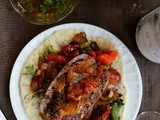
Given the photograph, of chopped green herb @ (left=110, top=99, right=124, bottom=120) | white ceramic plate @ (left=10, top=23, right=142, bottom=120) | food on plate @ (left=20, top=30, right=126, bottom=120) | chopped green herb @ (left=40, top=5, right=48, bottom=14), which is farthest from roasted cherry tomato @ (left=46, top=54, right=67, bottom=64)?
chopped green herb @ (left=110, top=99, right=124, bottom=120)

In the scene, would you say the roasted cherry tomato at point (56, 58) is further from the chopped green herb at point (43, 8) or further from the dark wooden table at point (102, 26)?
the chopped green herb at point (43, 8)

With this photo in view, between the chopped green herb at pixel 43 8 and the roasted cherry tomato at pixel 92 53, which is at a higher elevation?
the chopped green herb at pixel 43 8

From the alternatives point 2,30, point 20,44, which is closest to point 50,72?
point 20,44

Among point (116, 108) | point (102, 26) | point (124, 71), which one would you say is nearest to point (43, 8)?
point (102, 26)

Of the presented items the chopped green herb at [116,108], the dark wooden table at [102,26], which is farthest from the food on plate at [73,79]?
the dark wooden table at [102,26]

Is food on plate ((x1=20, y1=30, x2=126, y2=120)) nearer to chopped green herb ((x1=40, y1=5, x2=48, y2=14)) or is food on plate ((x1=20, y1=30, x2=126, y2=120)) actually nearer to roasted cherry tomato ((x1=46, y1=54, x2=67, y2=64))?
roasted cherry tomato ((x1=46, y1=54, x2=67, y2=64))

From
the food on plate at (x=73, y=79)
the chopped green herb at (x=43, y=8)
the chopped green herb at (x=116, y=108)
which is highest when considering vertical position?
the chopped green herb at (x=43, y=8)
